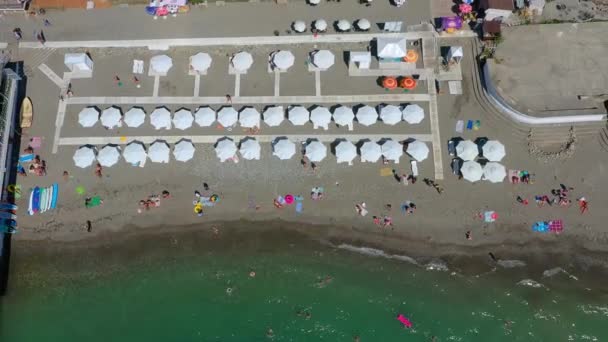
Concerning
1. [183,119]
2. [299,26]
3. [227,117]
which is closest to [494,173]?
[299,26]

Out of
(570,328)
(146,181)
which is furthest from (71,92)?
(570,328)

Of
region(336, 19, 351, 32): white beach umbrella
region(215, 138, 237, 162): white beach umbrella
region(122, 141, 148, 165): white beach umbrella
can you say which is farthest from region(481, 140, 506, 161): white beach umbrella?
region(122, 141, 148, 165): white beach umbrella

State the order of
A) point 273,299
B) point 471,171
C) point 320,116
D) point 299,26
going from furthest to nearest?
point 299,26, point 320,116, point 471,171, point 273,299

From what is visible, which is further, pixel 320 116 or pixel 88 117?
pixel 88 117

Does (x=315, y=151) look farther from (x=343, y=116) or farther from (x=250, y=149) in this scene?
(x=250, y=149)

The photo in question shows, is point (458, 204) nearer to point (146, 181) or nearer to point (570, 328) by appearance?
point (570, 328)

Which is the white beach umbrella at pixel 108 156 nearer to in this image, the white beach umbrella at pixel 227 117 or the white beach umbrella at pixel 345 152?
the white beach umbrella at pixel 227 117

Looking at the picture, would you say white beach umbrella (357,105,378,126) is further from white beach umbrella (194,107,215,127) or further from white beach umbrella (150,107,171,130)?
white beach umbrella (150,107,171,130)

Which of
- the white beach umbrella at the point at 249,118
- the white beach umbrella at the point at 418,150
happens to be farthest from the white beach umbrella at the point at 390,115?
the white beach umbrella at the point at 249,118
